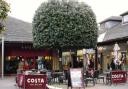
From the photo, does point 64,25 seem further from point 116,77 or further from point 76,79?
point 76,79

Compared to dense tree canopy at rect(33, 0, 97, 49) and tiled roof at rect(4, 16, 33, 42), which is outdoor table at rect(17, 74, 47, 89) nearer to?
dense tree canopy at rect(33, 0, 97, 49)

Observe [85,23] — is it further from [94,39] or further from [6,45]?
[6,45]

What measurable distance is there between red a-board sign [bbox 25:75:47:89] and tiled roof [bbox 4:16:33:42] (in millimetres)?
21703

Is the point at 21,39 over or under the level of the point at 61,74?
over

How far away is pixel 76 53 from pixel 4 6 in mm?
41511

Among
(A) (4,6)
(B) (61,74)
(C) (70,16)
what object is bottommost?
(B) (61,74)

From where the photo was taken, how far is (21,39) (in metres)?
46.9

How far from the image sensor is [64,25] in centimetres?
3662

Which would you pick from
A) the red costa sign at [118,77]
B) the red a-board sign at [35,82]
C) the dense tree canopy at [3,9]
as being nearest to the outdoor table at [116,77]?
the red costa sign at [118,77]

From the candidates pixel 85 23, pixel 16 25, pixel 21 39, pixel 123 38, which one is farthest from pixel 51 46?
pixel 16 25

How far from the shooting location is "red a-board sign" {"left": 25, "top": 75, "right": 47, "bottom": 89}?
951 inches

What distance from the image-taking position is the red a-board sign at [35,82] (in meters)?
24.2

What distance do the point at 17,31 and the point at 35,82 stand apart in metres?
25.5

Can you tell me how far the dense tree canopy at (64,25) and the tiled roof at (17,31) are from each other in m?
8.48
